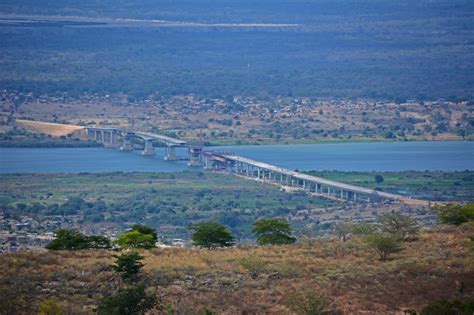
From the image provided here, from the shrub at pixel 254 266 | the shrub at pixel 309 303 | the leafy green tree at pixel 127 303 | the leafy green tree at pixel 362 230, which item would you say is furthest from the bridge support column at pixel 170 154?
the leafy green tree at pixel 127 303

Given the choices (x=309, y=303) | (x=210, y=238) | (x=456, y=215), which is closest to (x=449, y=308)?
(x=309, y=303)

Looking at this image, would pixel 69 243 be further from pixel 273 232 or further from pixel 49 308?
pixel 49 308

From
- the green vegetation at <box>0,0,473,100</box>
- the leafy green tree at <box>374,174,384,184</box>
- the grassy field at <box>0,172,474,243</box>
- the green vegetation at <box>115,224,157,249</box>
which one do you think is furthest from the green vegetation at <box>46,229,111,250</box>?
the green vegetation at <box>0,0,473,100</box>

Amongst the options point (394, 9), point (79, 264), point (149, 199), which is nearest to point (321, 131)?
point (149, 199)

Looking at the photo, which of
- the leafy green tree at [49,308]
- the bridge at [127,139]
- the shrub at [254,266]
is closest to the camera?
the leafy green tree at [49,308]

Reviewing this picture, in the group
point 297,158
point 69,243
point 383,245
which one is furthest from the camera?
point 297,158

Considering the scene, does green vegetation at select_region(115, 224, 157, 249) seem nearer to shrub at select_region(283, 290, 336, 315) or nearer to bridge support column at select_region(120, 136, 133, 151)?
shrub at select_region(283, 290, 336, 315)

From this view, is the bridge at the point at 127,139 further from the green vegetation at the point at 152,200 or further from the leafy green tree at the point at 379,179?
the leafy green tree at the point at 379,179
